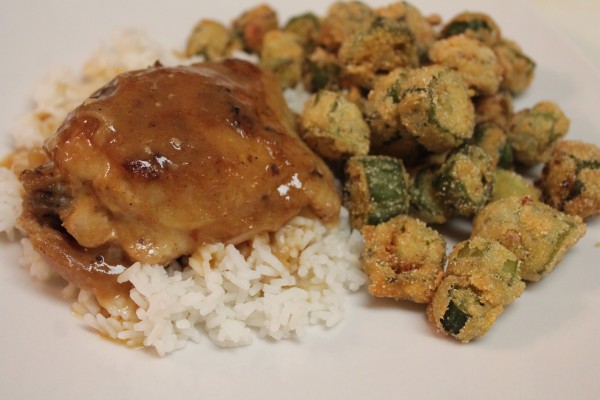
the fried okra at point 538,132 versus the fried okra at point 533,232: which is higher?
the fried okra at point 538,132

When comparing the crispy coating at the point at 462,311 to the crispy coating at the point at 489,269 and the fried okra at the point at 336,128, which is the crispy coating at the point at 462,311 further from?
the fried okra at the point at 336,128

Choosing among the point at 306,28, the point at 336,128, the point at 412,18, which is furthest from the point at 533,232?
the point at 306,28

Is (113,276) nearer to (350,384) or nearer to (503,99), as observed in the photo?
(350,384)

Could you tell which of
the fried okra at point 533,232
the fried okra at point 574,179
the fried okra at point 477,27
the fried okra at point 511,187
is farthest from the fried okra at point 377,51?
the fried okra at point 533,232

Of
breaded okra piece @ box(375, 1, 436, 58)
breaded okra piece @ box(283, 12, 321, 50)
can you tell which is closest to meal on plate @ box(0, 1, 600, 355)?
breaded okra piece @ box(375, 1, 436, 58)

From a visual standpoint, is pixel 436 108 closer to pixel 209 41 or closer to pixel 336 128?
pixel 336 128

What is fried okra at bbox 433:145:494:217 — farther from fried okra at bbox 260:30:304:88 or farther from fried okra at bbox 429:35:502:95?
fried okra at bbox 260:30:304:88

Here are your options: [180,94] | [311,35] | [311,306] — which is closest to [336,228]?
[311,306]
